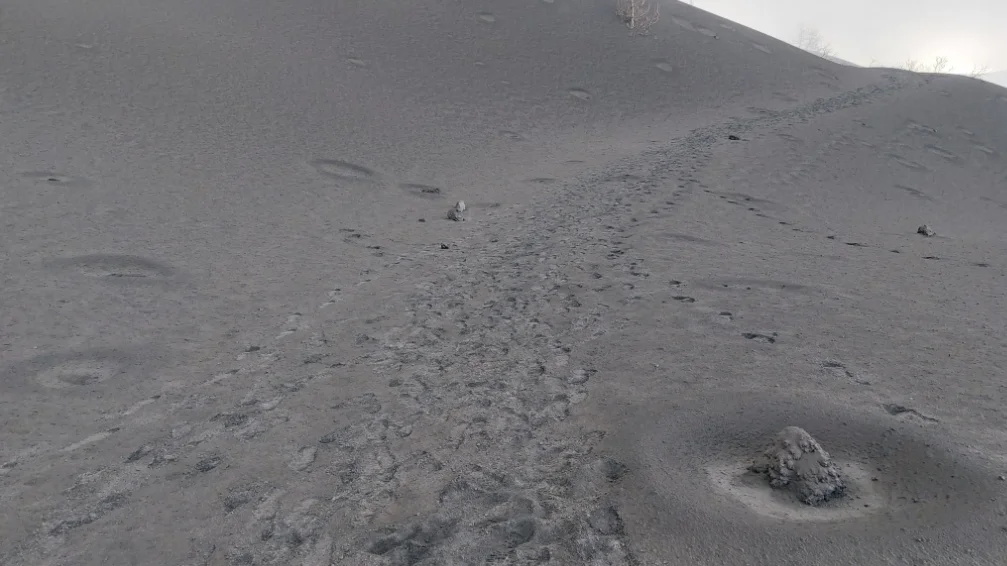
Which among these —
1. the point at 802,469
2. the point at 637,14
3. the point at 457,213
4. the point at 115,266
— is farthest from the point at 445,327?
the point at 637,14

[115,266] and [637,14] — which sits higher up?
[637,14]

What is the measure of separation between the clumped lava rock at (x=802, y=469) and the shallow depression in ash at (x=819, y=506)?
28 mm

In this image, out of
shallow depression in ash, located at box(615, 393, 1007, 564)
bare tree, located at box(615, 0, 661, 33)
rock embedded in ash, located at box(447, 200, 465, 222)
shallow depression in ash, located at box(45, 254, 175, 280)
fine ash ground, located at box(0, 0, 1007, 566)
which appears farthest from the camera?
bare tree, located at box(615, 0, 661, 33)

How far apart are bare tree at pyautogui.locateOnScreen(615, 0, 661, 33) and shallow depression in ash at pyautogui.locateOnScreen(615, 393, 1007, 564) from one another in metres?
10.3

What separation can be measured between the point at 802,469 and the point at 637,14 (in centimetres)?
1105

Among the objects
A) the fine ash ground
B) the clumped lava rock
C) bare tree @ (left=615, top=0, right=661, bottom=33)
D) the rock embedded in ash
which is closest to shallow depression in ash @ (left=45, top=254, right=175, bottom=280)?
the fine ash ground

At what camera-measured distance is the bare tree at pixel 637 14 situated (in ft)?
37.3

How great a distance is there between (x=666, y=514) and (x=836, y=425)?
77 centimetres

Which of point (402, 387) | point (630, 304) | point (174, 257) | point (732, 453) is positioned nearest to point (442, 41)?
point (174, 257)

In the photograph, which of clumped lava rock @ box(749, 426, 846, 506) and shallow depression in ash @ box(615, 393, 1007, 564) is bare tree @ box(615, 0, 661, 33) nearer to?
shallow depression in ash @ box(615, 393, 1007, 564)

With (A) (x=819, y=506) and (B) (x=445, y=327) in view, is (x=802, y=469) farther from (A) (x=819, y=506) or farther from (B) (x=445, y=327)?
(B) (x=445, y=327)

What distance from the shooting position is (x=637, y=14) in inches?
456

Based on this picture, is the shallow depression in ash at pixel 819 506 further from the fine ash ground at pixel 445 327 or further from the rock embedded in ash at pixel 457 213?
the rock embedded in ash at pixel 457 213

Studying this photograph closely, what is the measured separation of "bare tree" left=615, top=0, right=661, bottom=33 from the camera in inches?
448
